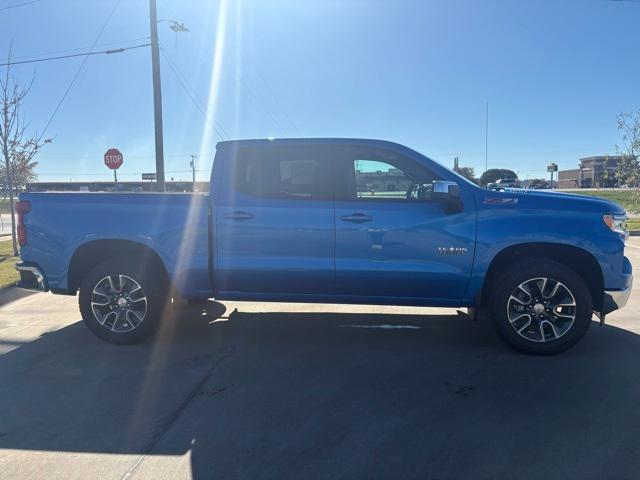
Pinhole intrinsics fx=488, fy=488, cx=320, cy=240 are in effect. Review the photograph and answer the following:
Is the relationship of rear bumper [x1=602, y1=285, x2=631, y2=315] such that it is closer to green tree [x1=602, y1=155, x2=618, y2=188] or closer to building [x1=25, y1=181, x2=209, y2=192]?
building [x1=25, y1=181, x2=209, y2=192]

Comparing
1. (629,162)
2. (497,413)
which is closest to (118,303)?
(497,413)

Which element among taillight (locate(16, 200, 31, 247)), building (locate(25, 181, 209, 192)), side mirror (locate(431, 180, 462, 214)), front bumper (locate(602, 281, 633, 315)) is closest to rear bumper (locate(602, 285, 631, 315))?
front bumper (locate(602, 281, 633, 315))

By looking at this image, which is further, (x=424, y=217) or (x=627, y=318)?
(x=627, y=318)

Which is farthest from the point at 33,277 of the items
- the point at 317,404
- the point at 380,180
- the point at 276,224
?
the point at 380,180

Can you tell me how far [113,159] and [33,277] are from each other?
11.9m

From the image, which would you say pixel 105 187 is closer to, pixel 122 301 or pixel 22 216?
pixel 22 216

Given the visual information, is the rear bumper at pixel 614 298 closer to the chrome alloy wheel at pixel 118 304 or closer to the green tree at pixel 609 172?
the chrome alloy wheel at pixel 118 304

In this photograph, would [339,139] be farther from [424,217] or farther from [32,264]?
[32,264]

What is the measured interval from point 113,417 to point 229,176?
2.47 meters

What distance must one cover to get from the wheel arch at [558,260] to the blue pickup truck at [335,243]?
0.01m

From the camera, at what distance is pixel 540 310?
4613 mm

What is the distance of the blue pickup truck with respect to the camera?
15.0ft

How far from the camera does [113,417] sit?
11.5 ft

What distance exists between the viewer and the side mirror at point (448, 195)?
4348 millimetres
